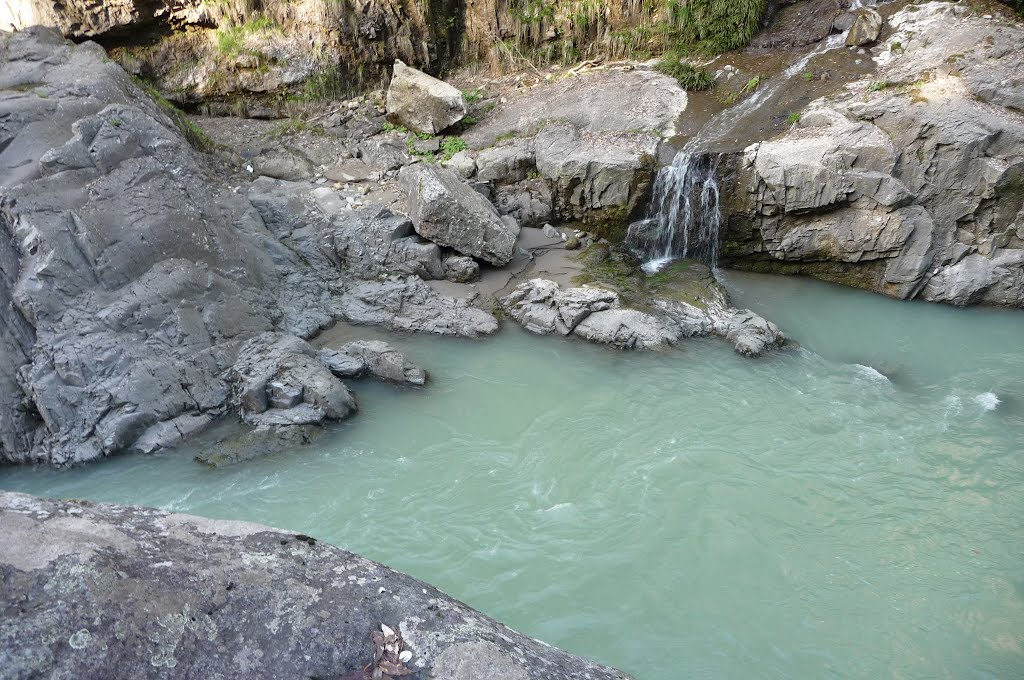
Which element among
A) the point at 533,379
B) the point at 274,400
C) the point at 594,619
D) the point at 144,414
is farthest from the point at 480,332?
the point at 594,619

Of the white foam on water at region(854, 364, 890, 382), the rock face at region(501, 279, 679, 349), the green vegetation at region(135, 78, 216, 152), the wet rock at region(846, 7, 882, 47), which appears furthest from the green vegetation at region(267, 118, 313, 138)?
the white foam on water at region(854, 364, 890, 382)

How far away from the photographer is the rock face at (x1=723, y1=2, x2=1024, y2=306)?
953 centimetres

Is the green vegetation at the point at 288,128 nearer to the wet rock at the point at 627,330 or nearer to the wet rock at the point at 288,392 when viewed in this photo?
the wet rock at the point at 288,392

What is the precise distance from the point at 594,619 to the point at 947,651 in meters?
2.67

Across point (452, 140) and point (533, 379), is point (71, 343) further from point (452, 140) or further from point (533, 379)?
point (452, 140)

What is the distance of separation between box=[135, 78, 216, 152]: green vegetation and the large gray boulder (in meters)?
3.81

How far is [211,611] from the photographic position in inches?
85.0

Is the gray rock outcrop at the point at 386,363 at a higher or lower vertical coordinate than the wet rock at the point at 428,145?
lower

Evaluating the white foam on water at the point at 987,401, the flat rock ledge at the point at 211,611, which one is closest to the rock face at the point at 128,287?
the flat rock ledge at the point at 211,611

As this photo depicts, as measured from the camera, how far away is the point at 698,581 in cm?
548

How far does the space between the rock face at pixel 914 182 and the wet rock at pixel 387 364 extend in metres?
5.94

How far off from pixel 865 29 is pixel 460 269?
8476 mm

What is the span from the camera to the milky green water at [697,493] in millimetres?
5098

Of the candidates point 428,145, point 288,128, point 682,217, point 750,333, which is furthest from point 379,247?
point 750,333
